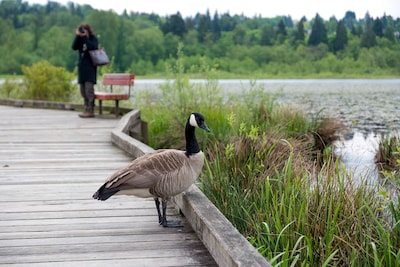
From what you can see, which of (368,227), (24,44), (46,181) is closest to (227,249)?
(368,227)

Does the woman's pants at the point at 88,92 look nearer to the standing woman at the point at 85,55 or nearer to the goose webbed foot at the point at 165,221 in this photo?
the standing woman at the point at 85,55

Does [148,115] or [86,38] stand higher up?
[86,38]

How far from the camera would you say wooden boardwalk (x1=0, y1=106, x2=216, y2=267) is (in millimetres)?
3607

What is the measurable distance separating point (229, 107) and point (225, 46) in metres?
50.4

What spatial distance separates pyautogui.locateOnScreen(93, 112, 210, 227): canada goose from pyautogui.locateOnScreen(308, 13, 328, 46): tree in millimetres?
59751

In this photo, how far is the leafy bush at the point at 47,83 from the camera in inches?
678

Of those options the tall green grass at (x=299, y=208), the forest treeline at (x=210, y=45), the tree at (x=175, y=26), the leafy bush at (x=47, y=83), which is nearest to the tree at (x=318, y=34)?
the forest treeline at (x=210, y=45)

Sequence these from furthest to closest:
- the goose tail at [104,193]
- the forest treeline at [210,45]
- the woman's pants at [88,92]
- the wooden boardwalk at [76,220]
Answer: the forest treeline at [210,45], the woman's pants at [88,92], the goose tail at [104,193], the wooden boardwalk at [76,220]

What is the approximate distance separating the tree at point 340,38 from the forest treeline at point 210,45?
94 mm

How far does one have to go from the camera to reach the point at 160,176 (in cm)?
405

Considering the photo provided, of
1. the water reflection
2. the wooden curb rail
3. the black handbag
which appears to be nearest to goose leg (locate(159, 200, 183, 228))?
the wooden curb rail

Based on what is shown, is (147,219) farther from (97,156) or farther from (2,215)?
(97,156)

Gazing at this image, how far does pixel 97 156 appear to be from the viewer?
24.2 ft

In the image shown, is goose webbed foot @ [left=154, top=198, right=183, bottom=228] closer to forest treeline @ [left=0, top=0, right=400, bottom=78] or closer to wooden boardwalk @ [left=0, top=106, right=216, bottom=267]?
wooden boardwalk @ [left=0, top=106, right=216, bottom=267]
